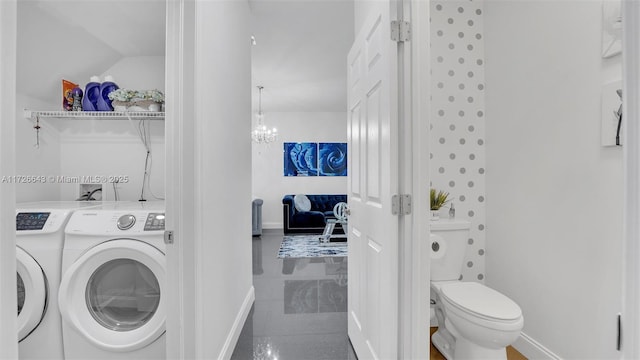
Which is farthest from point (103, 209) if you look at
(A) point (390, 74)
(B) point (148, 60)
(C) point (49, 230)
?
(A) point (390, 74)

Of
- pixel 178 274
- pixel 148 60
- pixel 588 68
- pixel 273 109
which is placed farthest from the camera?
pixel 273 109

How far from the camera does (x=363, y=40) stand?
1719mm

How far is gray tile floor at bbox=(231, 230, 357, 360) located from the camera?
1931 mm

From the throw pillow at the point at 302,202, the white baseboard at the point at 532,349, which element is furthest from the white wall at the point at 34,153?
the throw pillow at the point at 302,202

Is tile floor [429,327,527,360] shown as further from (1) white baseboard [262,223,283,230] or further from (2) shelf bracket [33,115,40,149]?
(1) white baseboard [262,223,283,230]

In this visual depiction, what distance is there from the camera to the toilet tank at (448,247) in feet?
6.35

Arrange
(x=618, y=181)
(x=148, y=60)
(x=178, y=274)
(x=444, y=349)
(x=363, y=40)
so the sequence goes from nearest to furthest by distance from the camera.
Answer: (x=178, y=274) < (x=618, y=181) < (x=363, y=40) < (x=444, y=349) < (x=148, y=60)

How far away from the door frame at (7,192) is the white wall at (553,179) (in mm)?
2120

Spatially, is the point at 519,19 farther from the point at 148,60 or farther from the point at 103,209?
the point at 103,209

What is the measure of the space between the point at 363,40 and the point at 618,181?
1.45 metres

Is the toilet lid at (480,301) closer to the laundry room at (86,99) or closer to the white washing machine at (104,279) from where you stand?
the white washing machine at (104,279)

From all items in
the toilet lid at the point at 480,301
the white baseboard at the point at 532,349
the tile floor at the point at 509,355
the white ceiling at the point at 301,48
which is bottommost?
the tile floor at the point at 509,355

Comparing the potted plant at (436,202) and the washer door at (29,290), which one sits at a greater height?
the potted plant at (436,202)

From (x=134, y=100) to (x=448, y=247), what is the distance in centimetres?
233
